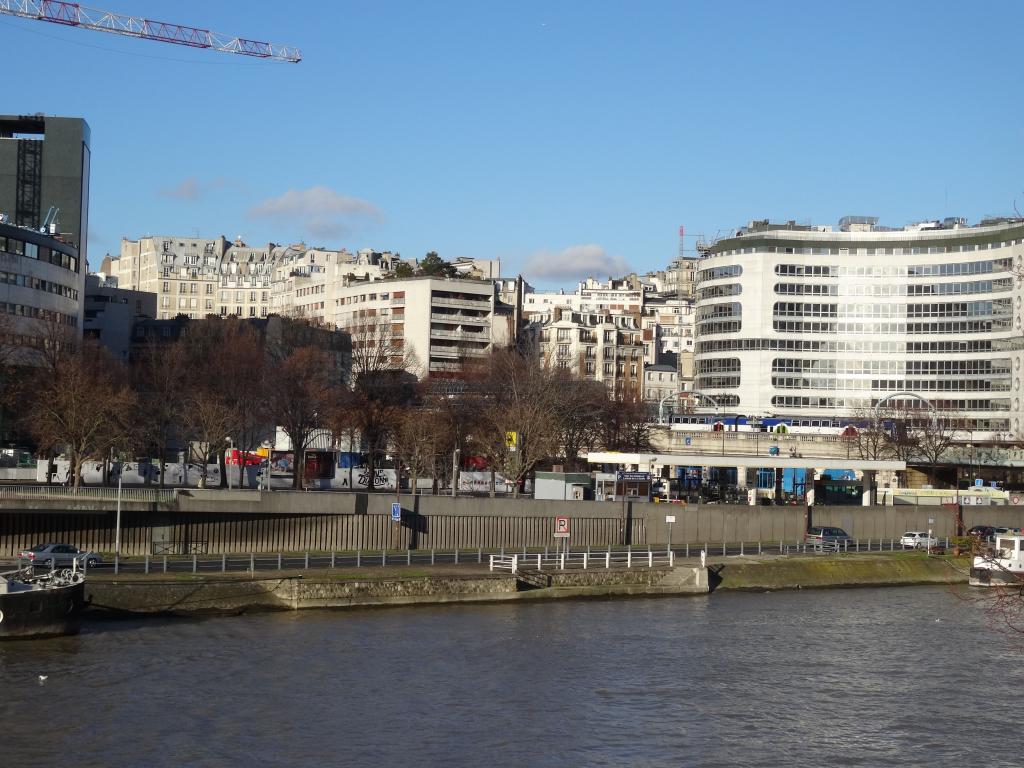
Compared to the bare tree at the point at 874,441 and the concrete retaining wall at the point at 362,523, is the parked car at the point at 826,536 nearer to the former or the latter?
the concrete retaining wall at the point at 362,523

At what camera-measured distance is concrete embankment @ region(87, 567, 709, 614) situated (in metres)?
49.8

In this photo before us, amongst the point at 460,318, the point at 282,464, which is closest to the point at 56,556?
the point at 282,464

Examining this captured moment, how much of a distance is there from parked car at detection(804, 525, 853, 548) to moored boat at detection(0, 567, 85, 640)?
45355 mm

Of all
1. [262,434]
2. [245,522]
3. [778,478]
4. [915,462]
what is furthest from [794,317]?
[245,522]

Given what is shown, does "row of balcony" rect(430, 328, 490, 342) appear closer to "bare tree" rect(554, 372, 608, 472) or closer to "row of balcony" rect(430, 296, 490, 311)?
"row of balcony" rect(430, 296, 490, 311)

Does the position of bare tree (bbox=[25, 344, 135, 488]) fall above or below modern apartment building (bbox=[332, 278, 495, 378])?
below

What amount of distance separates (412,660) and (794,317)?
118 m

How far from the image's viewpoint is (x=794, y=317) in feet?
509

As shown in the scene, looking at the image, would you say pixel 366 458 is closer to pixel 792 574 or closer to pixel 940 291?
pixel 792 574

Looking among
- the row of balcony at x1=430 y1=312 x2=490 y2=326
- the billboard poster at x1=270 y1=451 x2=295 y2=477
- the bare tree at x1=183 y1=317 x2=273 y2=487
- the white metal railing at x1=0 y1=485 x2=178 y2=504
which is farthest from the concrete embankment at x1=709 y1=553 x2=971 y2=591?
the row of balcony at x1=430 y1=312 x2=490 y2=326

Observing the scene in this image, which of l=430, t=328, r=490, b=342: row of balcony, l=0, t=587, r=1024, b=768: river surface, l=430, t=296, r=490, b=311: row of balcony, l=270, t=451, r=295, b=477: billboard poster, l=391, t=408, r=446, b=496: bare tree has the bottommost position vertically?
l=0, t=587, r=1024, b=768: river surface

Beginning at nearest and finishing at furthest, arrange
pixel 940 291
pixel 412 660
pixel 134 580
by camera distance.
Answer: pixel 412 660, pixel 134 580, pixel 940 291

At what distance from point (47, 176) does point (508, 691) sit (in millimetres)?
117365

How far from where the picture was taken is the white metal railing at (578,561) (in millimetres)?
60625
